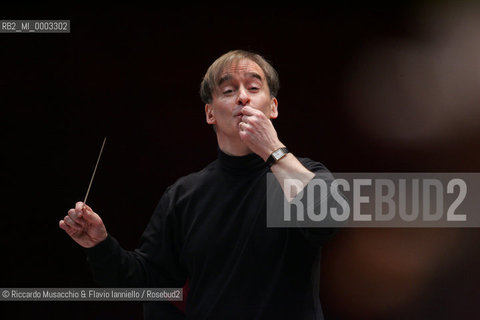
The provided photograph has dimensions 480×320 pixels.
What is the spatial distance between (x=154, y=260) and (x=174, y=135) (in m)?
0.34

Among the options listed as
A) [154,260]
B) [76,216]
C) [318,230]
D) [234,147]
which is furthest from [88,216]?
[318,230]

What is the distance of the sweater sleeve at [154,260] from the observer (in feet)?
4.04

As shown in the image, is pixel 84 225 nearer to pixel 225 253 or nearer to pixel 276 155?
pixel 225 253

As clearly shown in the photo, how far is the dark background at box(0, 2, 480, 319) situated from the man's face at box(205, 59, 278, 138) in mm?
202

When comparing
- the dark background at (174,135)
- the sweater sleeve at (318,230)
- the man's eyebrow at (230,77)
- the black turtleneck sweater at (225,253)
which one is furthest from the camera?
the dark background at (174,135)

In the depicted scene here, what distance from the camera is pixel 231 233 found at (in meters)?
1.24

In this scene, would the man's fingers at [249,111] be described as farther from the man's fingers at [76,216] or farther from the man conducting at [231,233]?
the man's fingers at [76,216]

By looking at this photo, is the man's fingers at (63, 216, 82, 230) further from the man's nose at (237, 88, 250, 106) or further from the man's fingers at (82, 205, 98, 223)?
the man's nose at (237, 88, 250, 106)

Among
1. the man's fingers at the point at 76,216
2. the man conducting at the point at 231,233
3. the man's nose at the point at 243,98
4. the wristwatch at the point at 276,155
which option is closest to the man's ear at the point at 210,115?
the man conducting at the point at 231,233

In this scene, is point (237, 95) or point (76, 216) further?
point (237, 95)

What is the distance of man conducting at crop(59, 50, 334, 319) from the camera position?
1166 mm

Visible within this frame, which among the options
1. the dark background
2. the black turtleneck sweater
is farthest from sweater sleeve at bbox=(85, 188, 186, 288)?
the dark background

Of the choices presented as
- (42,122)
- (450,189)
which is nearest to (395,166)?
(450,189)

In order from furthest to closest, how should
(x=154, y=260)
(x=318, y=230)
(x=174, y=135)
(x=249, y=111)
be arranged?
(x=174, y=135), (x=154, y=260), (x=249, y=111), (x=318, y=230)
